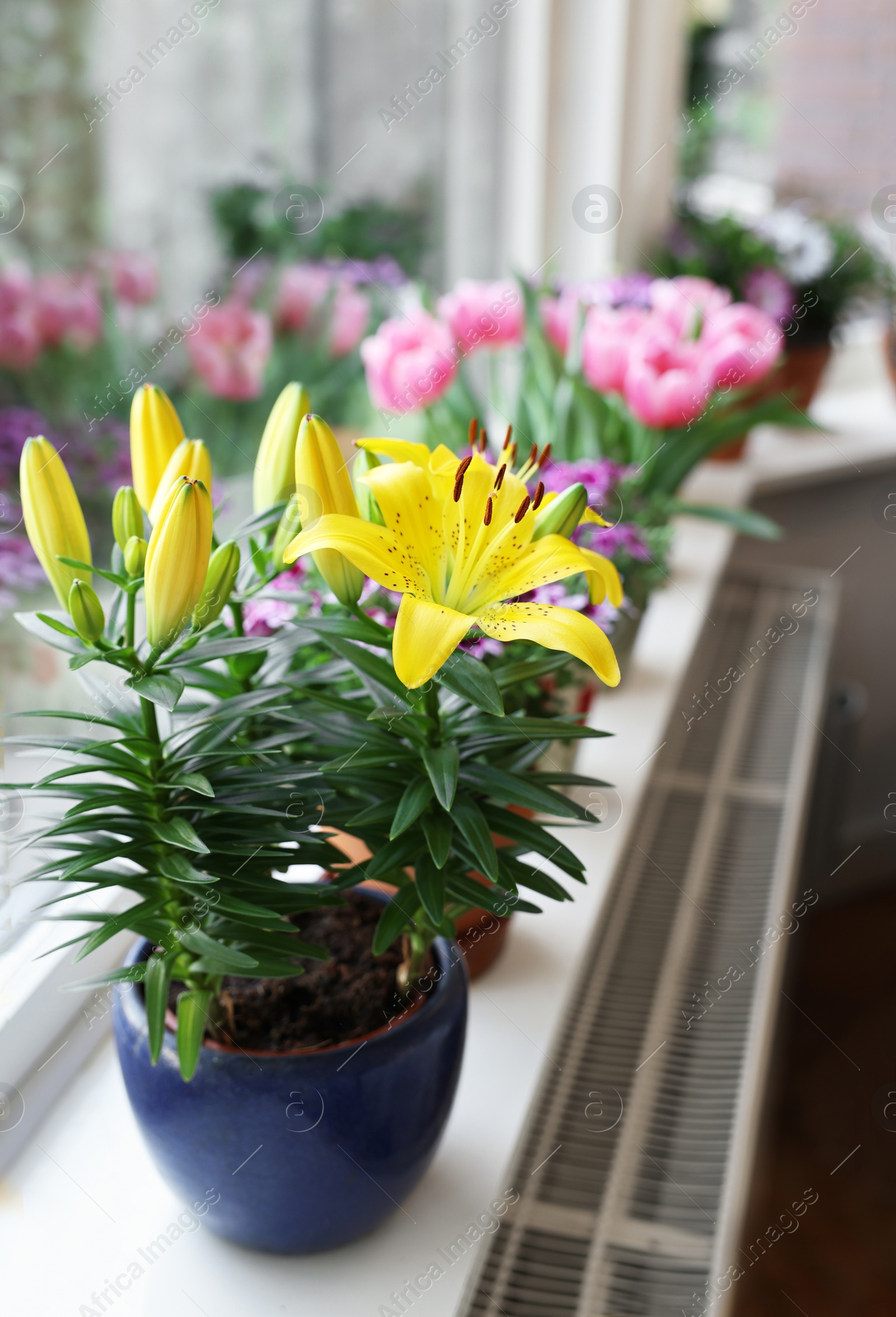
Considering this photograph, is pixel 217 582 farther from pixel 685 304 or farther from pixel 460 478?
pixel 685 304

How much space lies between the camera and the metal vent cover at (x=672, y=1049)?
691mm

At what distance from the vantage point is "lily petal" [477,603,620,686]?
1.29 feet

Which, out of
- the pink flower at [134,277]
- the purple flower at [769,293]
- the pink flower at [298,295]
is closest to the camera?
the pink flower at [134,277]

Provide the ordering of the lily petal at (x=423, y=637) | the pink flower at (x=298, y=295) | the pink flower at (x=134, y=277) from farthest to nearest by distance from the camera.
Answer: the pink flower at (x=298, y=295)
the pink flower at (x=134, y=277)
the lily petal at (x=423, y=637)

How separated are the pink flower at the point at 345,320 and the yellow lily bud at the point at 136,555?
35.9 inches

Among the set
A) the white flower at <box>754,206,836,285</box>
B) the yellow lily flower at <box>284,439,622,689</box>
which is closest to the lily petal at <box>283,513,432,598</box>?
the yellow lily flower at <box>284,439,622,689</box>

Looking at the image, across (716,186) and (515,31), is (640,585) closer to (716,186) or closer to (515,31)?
(515,31)

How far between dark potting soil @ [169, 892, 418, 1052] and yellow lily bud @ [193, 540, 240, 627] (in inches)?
7.5

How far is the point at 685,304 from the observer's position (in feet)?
3.87

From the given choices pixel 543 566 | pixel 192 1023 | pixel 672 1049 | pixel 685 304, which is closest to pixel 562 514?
pixel 543 566

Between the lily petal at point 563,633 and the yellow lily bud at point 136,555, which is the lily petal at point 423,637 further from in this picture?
the yellow lily bud at point 136,555

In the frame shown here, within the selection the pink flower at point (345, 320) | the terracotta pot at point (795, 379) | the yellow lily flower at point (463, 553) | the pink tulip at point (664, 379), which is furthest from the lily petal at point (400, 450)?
the terracotta pot at point (795, 379)

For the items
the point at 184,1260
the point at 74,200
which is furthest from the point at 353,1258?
the point at 74,200

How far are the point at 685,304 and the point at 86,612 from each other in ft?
3.01
